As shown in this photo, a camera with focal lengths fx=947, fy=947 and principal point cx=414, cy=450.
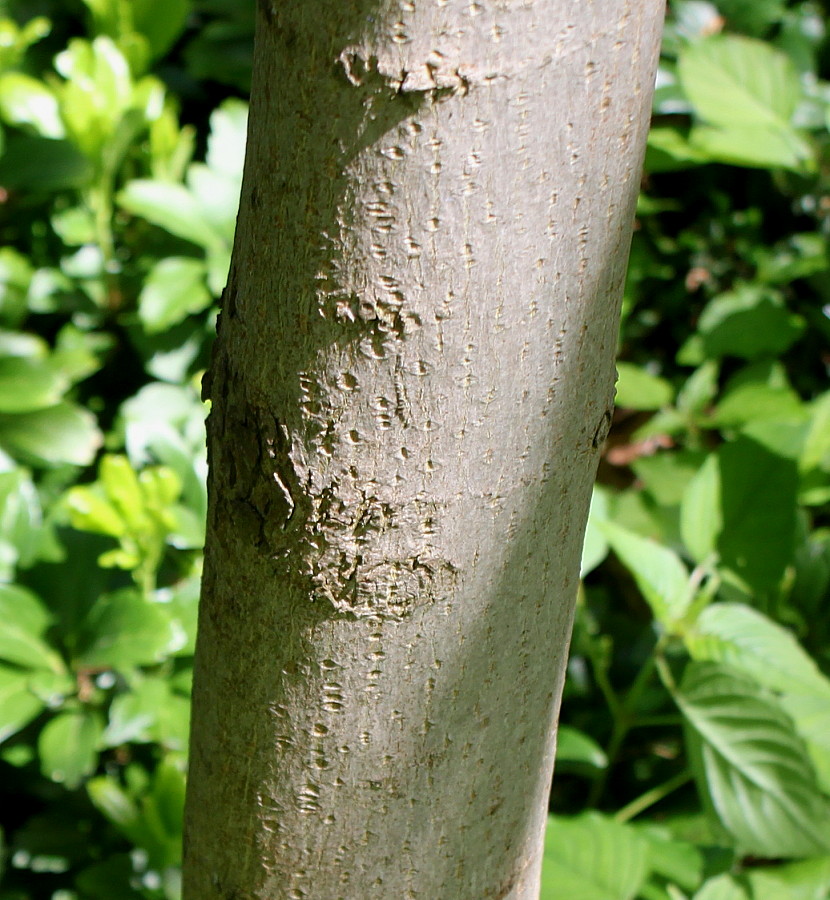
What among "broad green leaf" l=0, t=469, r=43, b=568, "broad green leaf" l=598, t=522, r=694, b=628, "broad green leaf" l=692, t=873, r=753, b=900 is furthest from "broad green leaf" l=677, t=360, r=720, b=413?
"broad green leaf" l=0, t=469, r=43, b=568

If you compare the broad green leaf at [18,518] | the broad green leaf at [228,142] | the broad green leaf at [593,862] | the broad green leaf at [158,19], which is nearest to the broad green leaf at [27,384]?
the broad green leaf at [18,518]

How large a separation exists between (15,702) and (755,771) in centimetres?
95

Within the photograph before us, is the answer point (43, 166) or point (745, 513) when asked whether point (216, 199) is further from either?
point (745, 513)

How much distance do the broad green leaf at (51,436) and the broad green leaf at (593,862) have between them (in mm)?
871

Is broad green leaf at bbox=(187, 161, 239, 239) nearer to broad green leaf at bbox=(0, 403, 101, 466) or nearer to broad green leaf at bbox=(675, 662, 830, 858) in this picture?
broad green leaf at bbox=(0, 403, 101, 466)

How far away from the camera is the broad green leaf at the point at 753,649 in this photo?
1.28 meters

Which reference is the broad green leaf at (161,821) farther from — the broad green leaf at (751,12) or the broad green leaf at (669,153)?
the broad green leaf at (751,12)

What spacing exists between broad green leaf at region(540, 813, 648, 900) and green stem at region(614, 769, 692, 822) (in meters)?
0.20

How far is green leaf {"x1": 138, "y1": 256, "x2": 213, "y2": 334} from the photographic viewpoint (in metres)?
1.49

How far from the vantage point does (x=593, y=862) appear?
3.97ft

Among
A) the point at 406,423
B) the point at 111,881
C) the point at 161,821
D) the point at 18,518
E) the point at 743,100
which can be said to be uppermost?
the point at 743,100

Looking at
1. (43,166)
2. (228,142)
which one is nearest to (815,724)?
(228,142)

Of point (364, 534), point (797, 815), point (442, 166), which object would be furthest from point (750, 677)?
point (442, 166)

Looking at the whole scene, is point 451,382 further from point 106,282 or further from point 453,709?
point 106,282
